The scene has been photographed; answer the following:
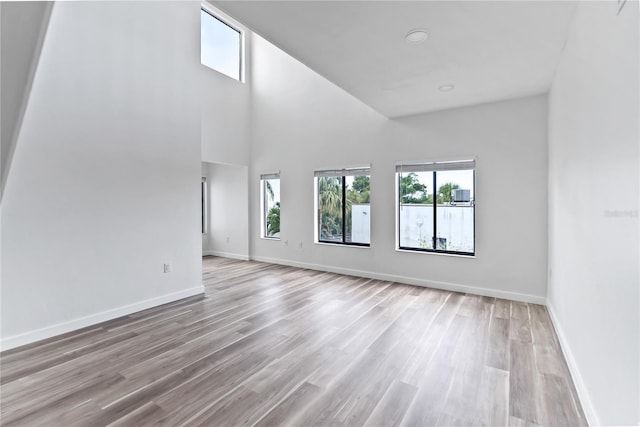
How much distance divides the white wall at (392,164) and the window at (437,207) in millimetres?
157

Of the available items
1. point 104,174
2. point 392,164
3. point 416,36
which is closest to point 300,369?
point 416,36

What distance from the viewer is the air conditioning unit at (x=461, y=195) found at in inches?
177

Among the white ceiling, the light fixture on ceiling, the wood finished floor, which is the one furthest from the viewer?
the light fixture on ceiling

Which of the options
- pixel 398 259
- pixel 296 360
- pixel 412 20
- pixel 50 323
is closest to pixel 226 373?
pixel 296 360

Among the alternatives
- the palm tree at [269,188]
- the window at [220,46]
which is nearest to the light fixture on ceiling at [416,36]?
the palm tree at [269,188]

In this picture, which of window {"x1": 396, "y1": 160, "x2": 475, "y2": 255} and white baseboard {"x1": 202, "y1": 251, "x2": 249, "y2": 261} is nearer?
window {"x1": 396, "y1": 160, "x2": 475, "y2": 255}

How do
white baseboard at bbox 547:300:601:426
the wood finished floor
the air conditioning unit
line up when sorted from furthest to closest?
the air conditioning unit
the wood finished floor
white baseboard at bbox 547:300:601:426

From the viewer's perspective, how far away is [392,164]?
504 centimetres

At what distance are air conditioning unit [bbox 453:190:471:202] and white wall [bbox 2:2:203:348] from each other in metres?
3.81

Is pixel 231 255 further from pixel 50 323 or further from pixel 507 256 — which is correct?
pixel 507 256

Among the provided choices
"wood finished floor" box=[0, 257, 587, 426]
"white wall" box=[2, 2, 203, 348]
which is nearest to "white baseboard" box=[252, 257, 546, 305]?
"wood finished floor" box=[0, 257, 587, 426]

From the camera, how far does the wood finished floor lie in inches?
74.2

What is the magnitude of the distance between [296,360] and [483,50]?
3157mm

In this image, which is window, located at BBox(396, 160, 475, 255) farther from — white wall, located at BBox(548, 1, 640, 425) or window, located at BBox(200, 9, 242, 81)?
window, located at BBox(200, 9, 242, 81)
